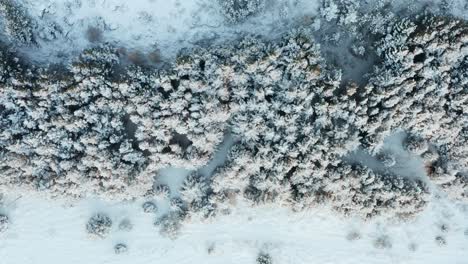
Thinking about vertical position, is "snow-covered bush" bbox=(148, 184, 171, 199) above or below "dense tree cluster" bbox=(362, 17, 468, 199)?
below

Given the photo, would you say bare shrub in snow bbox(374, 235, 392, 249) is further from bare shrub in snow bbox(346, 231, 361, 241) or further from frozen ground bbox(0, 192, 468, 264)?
bare shrub in snow bbox(346, 231, 361, 241)

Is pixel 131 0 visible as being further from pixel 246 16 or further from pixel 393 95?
pixel 393 95

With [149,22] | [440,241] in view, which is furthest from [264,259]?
[149,22]

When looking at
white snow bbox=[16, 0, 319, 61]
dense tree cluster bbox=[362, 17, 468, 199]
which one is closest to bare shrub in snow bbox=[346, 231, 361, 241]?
dense tree cluster bbox=[362, 17, 468, 199]

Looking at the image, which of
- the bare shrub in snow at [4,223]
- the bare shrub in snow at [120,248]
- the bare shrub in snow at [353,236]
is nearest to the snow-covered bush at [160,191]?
the bare shrub in snow at [120,248]

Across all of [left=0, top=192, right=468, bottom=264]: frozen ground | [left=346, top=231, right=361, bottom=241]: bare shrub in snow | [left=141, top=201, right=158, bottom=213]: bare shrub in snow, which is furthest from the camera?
[left=346, top=231, right=361, bottom=241]: bare shrub in snow

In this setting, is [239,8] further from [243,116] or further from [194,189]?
[194,189]
